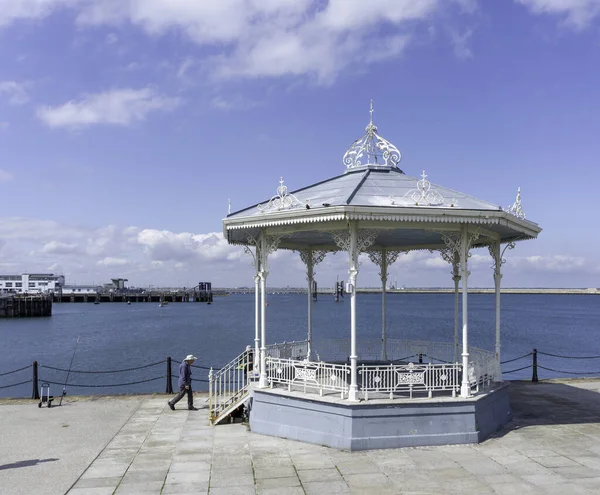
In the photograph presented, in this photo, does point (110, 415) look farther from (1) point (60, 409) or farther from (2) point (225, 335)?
(2) point (225, 335)

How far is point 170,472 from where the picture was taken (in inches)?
358

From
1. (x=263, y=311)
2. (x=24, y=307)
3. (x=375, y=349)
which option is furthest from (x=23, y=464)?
(x=24, y=307)

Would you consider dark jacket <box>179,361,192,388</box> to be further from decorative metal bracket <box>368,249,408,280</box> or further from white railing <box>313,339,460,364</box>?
decorative metal bracket <box>368,249,408,280</box>

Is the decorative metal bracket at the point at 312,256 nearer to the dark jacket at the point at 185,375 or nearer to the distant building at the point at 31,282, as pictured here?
the dark jacket at the point at 185,375

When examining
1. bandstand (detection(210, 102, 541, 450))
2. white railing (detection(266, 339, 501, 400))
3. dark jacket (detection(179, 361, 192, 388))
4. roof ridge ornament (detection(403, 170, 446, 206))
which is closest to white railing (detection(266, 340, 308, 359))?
white railing (detection(266, 339, 501, 400))

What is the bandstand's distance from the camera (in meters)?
10.6

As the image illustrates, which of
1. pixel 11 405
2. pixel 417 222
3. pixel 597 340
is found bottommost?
pixel 597 340

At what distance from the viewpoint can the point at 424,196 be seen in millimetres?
11109

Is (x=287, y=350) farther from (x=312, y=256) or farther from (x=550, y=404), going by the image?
(x=550, y=404)

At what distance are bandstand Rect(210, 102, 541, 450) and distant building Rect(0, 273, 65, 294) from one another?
182 metres

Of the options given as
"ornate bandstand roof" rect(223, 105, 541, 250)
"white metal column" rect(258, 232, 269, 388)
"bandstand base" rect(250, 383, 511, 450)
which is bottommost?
"bandstand base" rect(250, 383, 511, 450)

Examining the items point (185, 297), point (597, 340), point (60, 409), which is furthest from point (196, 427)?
point (185, 297)

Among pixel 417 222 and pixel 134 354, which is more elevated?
pixel 417 222

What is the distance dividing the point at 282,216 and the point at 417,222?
2752mm
